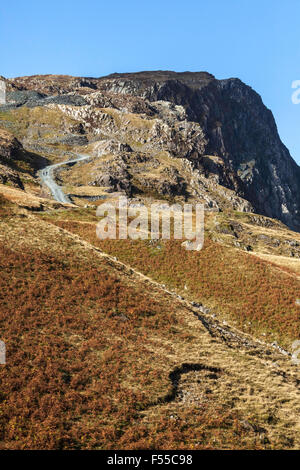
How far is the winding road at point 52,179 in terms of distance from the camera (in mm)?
111125

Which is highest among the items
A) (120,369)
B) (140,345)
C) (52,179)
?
(52,179)

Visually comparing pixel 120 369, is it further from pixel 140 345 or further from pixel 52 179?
pixel 52 179

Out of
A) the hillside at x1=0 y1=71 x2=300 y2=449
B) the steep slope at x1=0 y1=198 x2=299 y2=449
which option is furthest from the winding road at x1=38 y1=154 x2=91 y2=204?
the steep slope at x1=0 y1=198 x2=299 y2=449

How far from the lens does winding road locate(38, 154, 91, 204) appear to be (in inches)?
4375

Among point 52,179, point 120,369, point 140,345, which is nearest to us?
point 120,369

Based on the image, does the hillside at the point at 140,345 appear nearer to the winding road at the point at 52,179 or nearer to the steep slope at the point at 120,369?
the steep slope at the point at 120,369

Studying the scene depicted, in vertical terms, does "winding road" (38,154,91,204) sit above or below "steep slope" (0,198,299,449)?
above

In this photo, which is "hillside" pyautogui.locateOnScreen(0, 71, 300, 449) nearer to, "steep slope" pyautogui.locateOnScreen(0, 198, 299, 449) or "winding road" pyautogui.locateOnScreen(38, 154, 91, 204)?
"steep slope" pyautogui.locateOnScreen(0, 198, 299, 449)

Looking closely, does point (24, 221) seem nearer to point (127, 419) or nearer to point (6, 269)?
point (6, 269)

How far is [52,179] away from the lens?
13900 centimetres

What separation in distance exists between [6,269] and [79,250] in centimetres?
893

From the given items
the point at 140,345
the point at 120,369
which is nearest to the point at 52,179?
the point at 140,345

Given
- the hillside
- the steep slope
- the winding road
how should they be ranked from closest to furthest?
the steep slope, the hillside, the winding road

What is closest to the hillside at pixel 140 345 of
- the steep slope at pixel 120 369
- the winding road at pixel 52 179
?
the steep slope at pixel 120 369
